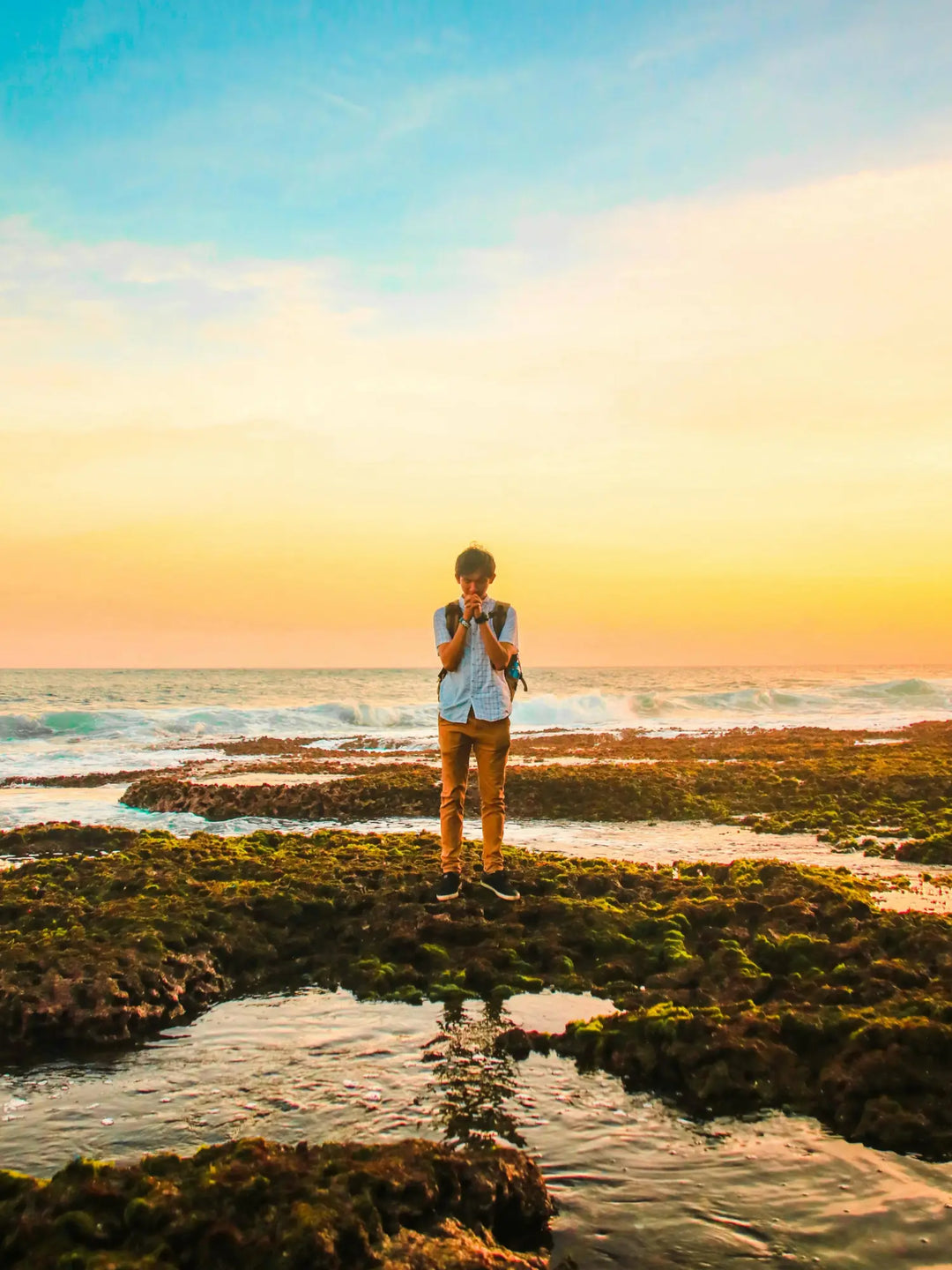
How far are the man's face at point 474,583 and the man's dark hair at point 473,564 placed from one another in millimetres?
16

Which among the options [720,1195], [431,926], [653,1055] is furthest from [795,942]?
[720,1195]

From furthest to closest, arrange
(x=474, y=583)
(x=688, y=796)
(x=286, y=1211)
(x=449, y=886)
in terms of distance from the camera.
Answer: (x=688, y=796) → (x=449, y=886) → (x=474, y=583) → (x=286, y=1211)

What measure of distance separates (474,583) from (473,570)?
109mm

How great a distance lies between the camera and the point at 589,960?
22.3 ft

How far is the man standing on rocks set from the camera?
24.7ft

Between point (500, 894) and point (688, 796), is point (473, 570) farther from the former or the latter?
point (688, 796)

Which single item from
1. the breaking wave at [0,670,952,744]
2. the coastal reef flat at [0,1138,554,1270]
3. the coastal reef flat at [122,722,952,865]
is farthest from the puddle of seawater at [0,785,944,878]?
the breaking wave at [0,670,952,744]

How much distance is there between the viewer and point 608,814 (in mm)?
14961

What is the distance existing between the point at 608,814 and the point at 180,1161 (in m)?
12.0

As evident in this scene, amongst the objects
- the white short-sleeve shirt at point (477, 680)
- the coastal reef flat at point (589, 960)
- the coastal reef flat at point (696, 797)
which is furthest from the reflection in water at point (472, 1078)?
the coastal reef flat at point (696, 797)

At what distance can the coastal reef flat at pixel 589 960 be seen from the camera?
462 cm

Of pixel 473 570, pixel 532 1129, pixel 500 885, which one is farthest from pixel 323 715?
pixel 532 1129

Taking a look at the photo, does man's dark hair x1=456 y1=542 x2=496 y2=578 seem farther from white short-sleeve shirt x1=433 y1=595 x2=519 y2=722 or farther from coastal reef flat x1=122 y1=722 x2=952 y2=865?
coastal reef flat x1=122 y1=722 x2=952 y2=865

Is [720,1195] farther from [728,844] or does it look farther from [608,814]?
[608,814]
